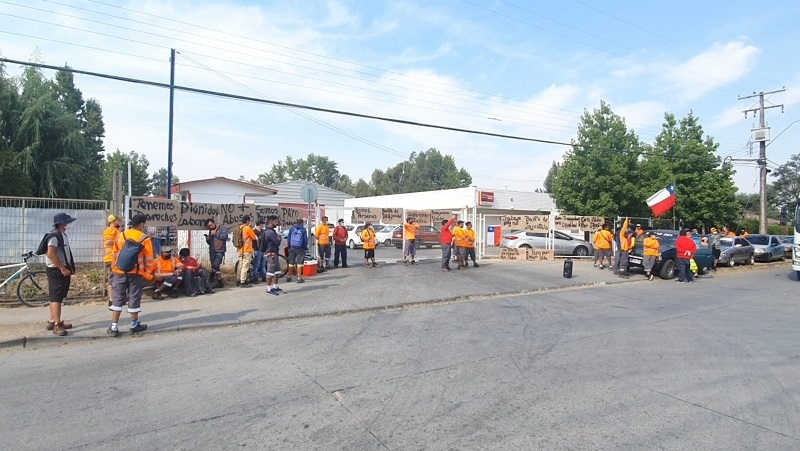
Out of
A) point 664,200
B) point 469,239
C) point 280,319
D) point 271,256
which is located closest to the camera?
point 280,319

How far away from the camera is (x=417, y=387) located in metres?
5.32

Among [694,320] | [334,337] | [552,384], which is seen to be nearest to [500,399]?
[552,384]

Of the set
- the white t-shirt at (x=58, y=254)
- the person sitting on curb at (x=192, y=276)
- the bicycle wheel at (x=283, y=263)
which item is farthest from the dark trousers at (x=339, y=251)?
the white t-shirt at (x=58, y=254)

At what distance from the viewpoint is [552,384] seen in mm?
5465

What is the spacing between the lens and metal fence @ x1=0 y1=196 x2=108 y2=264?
10516mm

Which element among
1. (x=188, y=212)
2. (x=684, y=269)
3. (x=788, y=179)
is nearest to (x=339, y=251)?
(x=188, y=212)

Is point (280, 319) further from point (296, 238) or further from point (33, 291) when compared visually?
point (33, 291)

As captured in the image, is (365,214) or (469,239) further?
(365,214)

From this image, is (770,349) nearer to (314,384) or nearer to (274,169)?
(314,384)

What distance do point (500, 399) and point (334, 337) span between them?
11.0ft

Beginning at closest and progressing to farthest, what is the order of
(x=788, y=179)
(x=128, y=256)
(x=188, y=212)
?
(x=128, y=256) < (x=188, y=212) < (x=788, y=179)

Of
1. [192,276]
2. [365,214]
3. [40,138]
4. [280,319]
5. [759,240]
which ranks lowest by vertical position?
[280,319]

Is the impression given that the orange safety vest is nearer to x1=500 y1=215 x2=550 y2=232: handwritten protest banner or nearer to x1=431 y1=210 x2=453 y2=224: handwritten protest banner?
x1=431 y1=210 x2=453 y2=224: handwritten protest banner

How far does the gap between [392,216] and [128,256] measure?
12.3 metres
